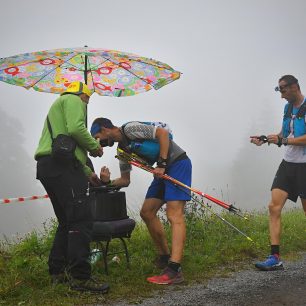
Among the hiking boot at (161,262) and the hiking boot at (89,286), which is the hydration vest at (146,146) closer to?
the hiking boot at (161,262)

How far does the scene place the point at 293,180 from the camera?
568 centimetres

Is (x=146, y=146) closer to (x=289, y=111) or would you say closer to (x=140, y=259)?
(x=140, y=259)

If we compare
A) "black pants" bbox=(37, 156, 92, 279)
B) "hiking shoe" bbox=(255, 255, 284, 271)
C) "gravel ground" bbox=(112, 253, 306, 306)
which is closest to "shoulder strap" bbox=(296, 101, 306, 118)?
"hiking shoe" bbox=(255, 255, 284, 271)

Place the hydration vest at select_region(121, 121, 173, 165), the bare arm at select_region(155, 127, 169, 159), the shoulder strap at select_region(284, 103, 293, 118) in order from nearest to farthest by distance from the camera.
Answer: the bare arm at select_region(155, 127, 169, 159), the hydration vest at select_region(121, 121, 173, 165), the shoulder strap at select_region(284, 103, 293, 118)

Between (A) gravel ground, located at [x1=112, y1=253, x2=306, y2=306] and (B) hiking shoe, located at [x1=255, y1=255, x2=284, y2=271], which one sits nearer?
(A) gravel ground, located at [x1=112, y1=253, x2=306, y2=306]

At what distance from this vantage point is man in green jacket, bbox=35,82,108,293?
434cm

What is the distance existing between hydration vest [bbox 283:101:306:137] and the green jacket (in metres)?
2.93

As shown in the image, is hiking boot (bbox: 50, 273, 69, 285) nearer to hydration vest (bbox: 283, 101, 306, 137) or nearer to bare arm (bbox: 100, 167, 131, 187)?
bare arm (bbox: 100, 167, 131, 187)

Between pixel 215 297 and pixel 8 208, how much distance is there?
60506 mm

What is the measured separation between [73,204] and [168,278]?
57.0 inches

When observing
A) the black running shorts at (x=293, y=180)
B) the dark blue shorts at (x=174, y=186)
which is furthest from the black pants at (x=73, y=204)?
the black running shorts at (x=293, y=180)

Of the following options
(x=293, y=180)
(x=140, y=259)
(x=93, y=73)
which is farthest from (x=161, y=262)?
(x=93, y=73)

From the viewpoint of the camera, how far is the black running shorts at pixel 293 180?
5.57 m

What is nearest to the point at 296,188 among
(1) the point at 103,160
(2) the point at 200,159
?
(2) the point at 200,159
